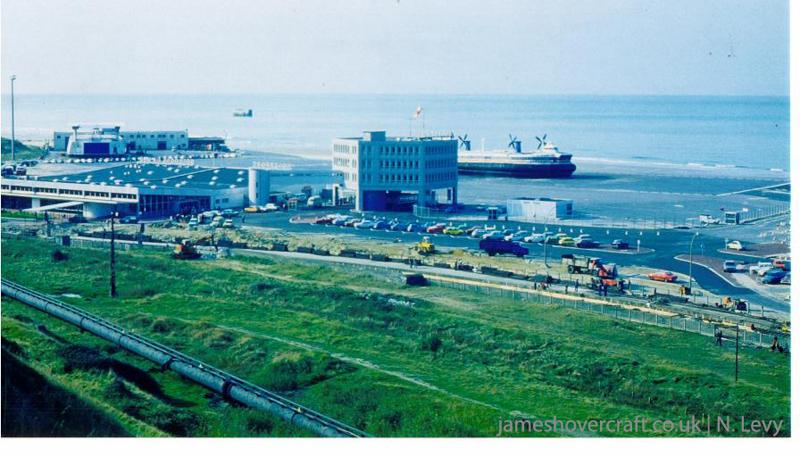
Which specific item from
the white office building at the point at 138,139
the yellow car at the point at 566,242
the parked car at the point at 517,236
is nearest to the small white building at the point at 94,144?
the white office building at the point at 138,139

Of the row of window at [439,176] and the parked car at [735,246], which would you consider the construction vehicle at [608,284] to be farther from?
the row of window at [439,176]

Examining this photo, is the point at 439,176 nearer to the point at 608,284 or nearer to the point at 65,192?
the point at 65,192

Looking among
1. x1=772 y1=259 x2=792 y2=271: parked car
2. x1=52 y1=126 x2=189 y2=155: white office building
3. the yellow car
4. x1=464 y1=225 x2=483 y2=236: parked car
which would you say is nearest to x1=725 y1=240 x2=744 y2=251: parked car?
x1=772 y1=259 x2=792 y2=271: parked car

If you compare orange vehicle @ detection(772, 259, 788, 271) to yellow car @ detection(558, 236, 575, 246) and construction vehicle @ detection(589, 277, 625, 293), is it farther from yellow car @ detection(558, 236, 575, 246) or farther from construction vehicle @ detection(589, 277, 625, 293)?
yellow car @ detection(558, 236, 575, 246)

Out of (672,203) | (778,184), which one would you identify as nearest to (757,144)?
(778,184)

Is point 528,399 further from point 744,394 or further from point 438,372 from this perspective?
point 744,394

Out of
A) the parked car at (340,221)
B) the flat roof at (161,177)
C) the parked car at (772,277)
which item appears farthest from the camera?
the flat roof at (161,177)

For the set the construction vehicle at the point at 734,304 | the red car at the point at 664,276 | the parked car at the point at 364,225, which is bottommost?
the construction vehicle at the point at 734,304

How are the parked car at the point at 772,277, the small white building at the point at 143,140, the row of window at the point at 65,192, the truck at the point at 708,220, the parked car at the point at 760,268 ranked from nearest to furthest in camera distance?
the parked car at the point at 772,277 → the parked car at the point at 760,268 → the truck at the point at 708,220 → the row of window at the point at 65,192 → the small white building at the point at 143,140
